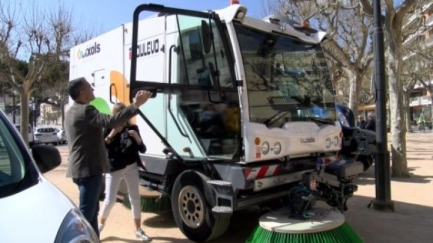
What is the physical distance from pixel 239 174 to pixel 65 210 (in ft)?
8.38

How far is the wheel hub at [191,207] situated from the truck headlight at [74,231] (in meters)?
2.73

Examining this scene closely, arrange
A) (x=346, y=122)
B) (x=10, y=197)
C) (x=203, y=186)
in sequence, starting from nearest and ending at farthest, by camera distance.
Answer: (x=10, y=197), (x=203, y=186), (x=346, y=122)

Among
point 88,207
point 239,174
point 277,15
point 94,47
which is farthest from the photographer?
point 94,47

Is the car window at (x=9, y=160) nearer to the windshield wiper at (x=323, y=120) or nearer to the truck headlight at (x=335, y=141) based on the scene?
the windshield wiper at (x=323, y=120)

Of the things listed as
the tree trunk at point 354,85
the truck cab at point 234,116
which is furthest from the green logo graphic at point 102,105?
the tree trunk at point 354,85

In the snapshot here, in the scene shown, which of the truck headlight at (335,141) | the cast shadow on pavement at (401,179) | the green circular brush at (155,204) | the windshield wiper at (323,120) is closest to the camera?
the windshield wiper at (323,120)

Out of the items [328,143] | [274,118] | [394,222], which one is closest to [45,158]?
[274,118]

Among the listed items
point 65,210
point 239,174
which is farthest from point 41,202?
point 239,174

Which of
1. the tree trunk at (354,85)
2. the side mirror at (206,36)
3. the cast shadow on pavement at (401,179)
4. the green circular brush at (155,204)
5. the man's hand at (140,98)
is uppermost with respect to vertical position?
the tree trunk at (354,85)

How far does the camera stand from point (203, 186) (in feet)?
16.4

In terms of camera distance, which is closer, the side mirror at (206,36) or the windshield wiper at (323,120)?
the side mirror at (206,36)

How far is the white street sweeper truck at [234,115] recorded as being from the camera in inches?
185

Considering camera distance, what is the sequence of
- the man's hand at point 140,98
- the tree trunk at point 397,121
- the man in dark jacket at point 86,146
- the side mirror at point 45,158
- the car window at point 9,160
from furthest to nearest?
the tree trunk at point 397,121, the man in dark jacket at point 86,146, the man's hand at point 140,98, the side mirror at point 45,158, the car window at point 9,160

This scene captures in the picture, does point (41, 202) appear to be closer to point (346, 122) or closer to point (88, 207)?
point (88, 207)
